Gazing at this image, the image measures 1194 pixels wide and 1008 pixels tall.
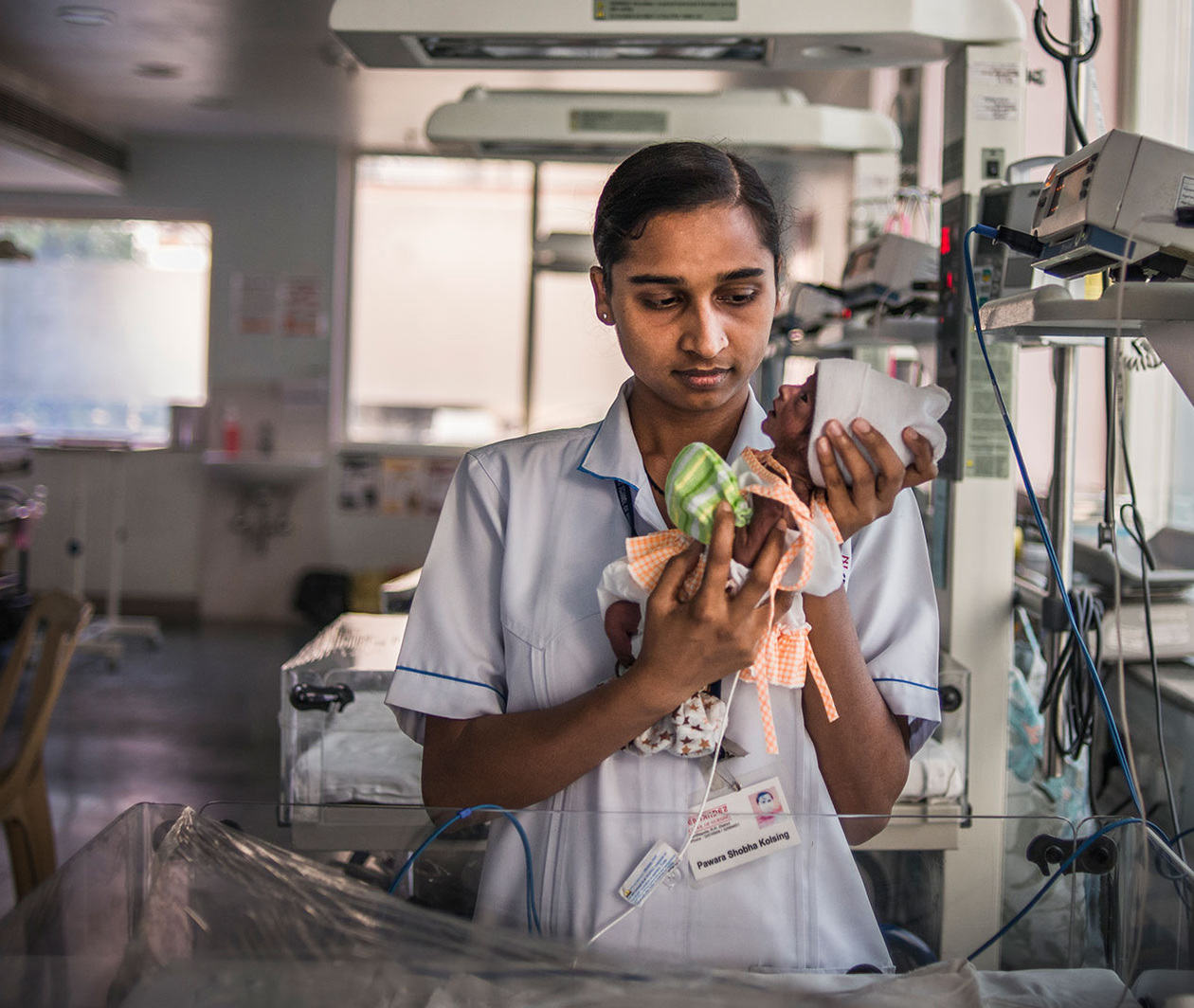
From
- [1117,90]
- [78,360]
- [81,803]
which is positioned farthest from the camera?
[78,360]

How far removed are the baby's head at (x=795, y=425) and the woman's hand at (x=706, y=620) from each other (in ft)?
0.24

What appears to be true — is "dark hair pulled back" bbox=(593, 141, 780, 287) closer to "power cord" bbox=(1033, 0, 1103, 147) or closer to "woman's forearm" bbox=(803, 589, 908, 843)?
"woman's forearm" bbox=(803, 589, 908, 843)

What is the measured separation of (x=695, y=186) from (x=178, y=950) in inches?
31.1

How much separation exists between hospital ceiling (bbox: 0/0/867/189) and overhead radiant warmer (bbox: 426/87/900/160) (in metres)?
1.42

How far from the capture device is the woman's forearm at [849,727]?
105cm

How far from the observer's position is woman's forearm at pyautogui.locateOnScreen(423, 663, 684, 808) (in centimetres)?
100

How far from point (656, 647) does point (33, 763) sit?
2.10 m

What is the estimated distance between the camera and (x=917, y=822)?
99 centimetres

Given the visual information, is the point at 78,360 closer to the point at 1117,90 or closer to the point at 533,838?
the point at 1117,90

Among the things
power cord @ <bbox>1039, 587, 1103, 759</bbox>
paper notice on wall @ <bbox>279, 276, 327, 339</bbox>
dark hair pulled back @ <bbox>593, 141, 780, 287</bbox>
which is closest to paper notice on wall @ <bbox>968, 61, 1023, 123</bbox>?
power cord @ <bbox>1039, 587, 1103, 759</bbox>

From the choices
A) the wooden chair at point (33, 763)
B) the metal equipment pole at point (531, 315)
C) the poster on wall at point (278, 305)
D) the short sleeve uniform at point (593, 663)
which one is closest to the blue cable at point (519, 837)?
the short sleeve uniform at point (593, 663)

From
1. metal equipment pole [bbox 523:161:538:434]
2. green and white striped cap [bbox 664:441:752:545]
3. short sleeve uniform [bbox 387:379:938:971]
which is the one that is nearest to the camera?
green and white striped cap [bbox 664:441:752:545]

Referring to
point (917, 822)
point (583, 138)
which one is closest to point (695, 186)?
point (917, 822)

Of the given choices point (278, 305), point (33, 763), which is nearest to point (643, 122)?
point (33, 763)
